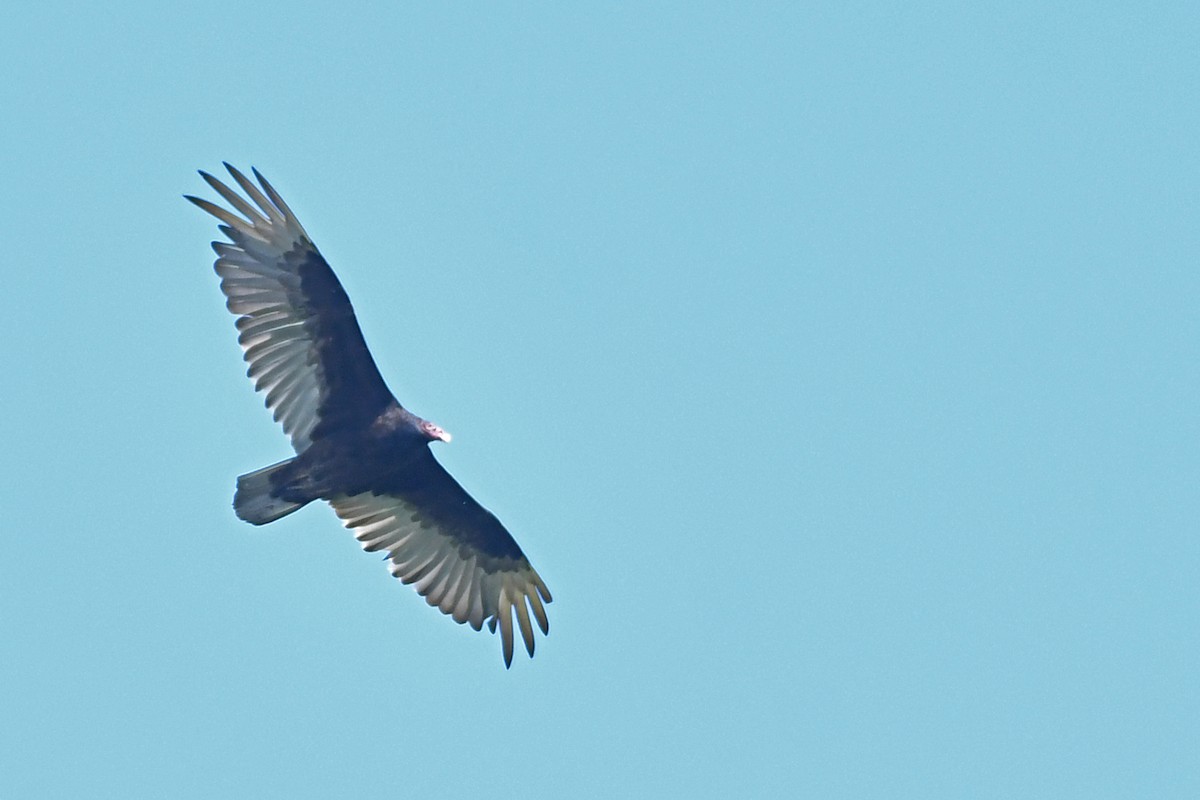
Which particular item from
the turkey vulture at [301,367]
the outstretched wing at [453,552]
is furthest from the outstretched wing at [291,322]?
the outstretched wing at [453,552]

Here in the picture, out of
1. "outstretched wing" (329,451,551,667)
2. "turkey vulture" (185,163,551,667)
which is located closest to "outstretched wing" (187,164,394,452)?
"turkey vulture" (185,163,551,667)

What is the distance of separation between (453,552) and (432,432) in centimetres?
188

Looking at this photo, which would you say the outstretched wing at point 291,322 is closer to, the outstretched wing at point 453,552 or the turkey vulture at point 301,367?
the turkey vulture at point 301,367

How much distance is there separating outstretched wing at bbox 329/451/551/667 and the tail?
137 centimetres

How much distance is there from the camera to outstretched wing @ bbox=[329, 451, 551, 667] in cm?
1853

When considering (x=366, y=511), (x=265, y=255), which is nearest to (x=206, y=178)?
(x=265, y=255)

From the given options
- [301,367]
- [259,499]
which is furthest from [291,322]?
[259,499]

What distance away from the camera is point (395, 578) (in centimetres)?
1875

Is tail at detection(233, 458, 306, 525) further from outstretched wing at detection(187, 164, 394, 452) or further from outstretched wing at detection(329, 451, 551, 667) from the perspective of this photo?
outstretched wing at detection(329, 451, 551, 667)

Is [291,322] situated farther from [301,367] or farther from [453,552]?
[453,552]

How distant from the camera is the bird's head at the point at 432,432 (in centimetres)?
1727

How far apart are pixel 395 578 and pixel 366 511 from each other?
0.68m

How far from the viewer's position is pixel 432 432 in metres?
17.3

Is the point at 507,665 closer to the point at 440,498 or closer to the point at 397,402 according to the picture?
the point at 440,498
